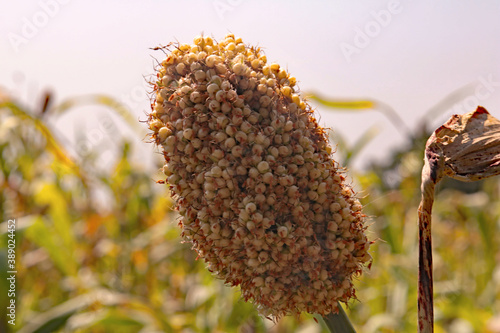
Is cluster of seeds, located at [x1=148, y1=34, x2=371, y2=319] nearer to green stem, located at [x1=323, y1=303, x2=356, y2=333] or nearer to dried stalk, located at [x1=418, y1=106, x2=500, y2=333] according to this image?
green stem, located at [x1=323, y1=303, x2=356, y2=333]

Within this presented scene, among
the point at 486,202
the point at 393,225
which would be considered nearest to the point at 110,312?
the point at 393,225

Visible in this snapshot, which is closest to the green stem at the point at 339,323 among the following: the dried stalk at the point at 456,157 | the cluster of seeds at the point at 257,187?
the cluster of seeds at the point at 257,187

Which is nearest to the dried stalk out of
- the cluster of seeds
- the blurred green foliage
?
the cluster of seeds

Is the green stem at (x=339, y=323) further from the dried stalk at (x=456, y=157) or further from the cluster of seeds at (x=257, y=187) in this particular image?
the dried stalk at (x=456, y=157)

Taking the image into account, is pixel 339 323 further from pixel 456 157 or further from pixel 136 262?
pixel 136 262

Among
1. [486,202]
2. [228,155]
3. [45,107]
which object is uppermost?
[45,107]

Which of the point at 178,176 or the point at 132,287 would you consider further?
the point at 132,287

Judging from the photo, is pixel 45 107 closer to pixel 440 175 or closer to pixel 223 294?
pixel 223 294
